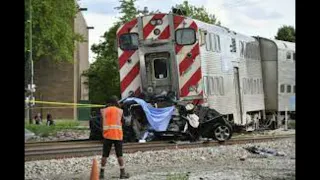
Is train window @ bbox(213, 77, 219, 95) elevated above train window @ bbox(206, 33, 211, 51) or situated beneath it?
situated beneath

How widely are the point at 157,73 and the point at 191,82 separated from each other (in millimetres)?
1188

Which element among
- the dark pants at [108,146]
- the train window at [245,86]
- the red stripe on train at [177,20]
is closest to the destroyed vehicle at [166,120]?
the red stripe on train at [177,20]

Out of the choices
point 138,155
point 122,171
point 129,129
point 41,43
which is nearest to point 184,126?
point 129,129

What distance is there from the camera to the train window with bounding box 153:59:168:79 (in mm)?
15797

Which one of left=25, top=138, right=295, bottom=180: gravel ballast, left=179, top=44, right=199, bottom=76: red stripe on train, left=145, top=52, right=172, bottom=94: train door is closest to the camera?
left=25, top=138, right=295, bottom=180: gravel ballast

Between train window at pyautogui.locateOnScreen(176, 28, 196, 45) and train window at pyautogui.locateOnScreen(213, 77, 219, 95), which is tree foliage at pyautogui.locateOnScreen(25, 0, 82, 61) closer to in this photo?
train window at pyautogui.locateOnScreen(213, 77, 219, 95)

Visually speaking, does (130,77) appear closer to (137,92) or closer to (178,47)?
(137,92)

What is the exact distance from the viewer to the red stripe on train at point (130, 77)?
1596 cm

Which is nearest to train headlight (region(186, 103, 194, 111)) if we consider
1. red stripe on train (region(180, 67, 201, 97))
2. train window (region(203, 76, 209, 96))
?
red stripe on train (region(180, 67, 201, 97))

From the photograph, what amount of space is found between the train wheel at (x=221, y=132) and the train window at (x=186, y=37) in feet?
8.66

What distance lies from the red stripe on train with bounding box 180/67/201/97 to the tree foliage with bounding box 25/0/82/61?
27102 mm

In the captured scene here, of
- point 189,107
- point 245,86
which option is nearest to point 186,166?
point 189,107
